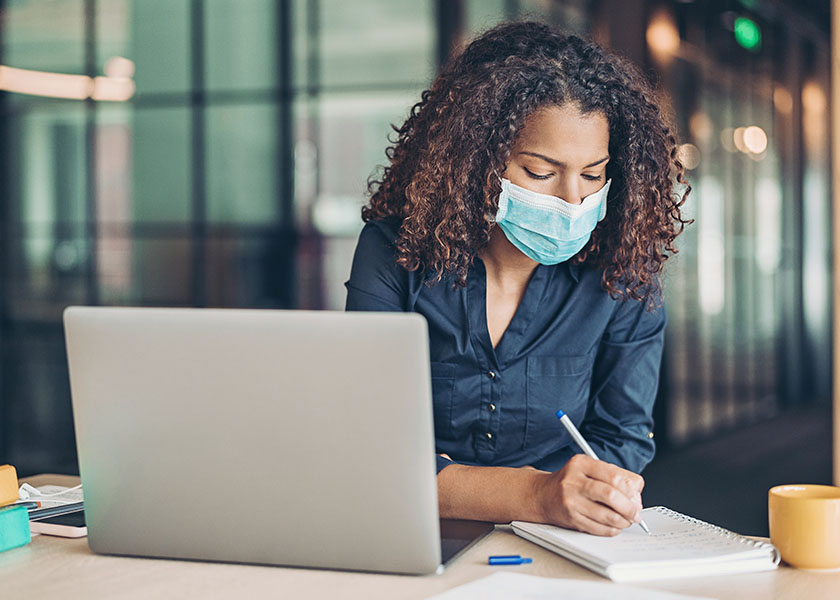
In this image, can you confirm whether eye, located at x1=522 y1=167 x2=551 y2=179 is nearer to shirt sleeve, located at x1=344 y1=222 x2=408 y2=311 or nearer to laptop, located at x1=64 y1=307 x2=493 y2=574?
shirt sleeve, located at x1=344 y1=222 x2=408 y2=311

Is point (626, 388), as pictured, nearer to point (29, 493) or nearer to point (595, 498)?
point (595, 498)

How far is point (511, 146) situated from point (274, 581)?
0.88 meters

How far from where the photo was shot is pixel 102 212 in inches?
203

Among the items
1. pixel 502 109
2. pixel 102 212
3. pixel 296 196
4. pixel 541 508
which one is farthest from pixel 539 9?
pixel 541 508

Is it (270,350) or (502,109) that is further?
(502,109)

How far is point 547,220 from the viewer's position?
1779mm

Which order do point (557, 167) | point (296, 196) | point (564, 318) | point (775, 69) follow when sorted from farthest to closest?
point (775, 69)
point (296, 196)
point (564, 318)
point (557, 167)

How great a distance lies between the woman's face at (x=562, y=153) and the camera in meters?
1.73

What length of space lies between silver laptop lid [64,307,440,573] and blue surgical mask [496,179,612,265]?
70cm

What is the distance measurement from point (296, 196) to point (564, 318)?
3.28 metres

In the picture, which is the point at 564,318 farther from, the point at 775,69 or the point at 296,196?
the point at 775,69

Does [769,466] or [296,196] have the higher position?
[296,196]

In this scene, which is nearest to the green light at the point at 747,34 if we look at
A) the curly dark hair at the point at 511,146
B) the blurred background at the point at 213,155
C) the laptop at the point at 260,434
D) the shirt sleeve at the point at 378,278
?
the blurred background at the point at 213,155

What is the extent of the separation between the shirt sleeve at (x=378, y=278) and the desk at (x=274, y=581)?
61 cm
